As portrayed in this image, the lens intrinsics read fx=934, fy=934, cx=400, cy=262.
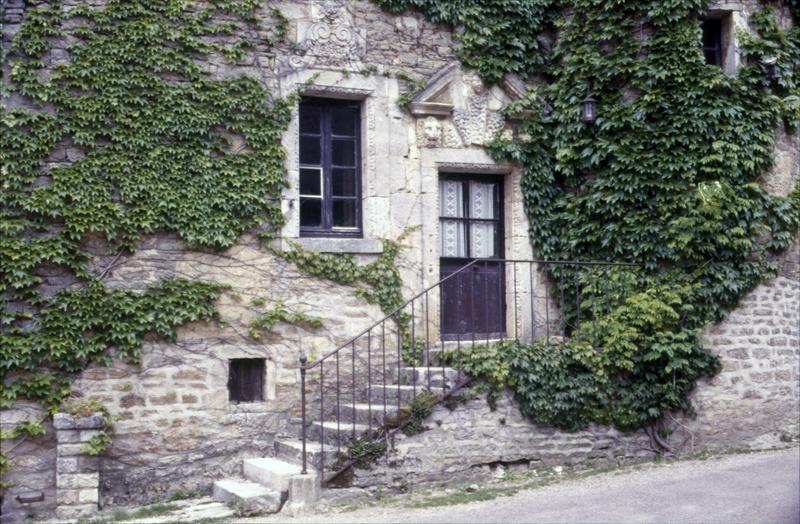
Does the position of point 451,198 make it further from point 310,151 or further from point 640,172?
point 640,172

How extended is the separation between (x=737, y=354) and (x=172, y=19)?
6.71m

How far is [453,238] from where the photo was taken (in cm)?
1035

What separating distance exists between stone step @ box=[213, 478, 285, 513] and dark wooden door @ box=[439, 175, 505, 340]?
9.56 ft

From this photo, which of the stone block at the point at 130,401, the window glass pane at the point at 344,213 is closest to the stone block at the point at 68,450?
the stone block at the point at 130,401

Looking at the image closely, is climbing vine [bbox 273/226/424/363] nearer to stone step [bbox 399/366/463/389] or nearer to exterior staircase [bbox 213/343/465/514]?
exterior staircase [bbox 213/343/465/514]

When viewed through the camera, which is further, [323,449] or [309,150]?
[309,150]

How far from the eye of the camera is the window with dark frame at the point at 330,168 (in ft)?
31.8

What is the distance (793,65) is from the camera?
33.8 feet

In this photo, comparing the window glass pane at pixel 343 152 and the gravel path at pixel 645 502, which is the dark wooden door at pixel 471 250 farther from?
the gravel path at pixel 645 502

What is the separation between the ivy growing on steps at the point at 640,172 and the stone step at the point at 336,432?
5.37 feet

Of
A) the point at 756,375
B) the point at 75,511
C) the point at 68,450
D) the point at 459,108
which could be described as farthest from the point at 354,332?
the point at 756,375

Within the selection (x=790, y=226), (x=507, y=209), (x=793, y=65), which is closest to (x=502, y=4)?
(x=507, y=209)

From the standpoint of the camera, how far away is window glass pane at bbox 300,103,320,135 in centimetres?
974

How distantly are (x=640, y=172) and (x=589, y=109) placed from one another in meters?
0.88
